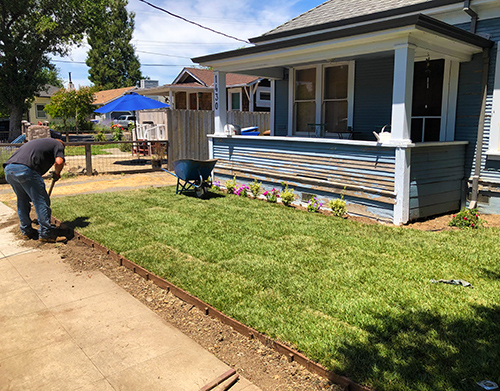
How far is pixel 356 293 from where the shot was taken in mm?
4426

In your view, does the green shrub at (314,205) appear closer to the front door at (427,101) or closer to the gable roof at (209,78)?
the front door at (427,101)

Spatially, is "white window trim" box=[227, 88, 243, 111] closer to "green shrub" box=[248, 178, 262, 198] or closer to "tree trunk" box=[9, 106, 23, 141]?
"green shrub" box=[248, 178, 262, 198]

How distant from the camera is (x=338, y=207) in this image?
26.5 feet

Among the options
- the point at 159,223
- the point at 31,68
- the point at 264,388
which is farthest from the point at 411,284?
the point at 31,68

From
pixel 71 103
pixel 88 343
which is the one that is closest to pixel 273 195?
pixel 88 343

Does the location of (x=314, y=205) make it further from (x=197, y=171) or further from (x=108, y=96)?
(x=108, y=96)

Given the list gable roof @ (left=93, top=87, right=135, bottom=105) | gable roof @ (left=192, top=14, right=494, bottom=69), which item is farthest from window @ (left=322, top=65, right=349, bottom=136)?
gable roof @ (left=93, top=87, right=135, bottom=105)

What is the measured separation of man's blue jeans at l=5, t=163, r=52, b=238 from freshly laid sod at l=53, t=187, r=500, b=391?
73 centimetres

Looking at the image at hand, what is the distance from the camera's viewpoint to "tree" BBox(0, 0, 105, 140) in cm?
3196

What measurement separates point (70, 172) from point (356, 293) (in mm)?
12111

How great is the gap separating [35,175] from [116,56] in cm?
6839

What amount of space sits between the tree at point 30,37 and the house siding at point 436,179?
1258 inches

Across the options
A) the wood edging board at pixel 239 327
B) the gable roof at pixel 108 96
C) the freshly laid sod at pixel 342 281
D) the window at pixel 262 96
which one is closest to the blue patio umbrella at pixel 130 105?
the window at pixel 262 96

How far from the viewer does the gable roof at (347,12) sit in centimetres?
915
